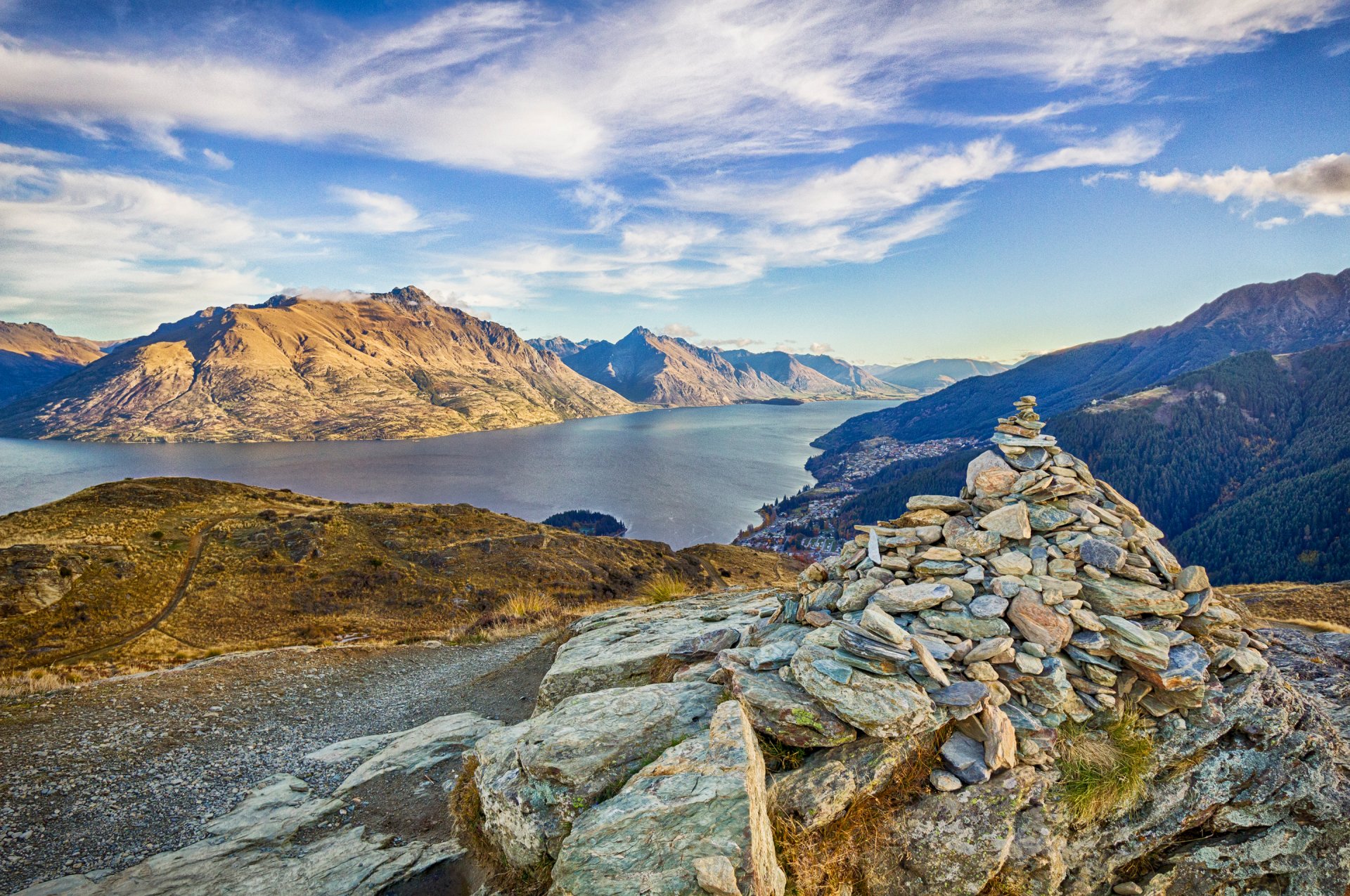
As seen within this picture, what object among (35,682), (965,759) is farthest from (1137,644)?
(35,682)

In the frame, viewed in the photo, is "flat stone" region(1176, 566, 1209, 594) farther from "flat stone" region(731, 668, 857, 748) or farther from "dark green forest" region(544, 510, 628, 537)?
"dark green forest" region(544, 510, 628, 537)

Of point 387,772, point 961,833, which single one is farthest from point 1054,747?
point 387,772

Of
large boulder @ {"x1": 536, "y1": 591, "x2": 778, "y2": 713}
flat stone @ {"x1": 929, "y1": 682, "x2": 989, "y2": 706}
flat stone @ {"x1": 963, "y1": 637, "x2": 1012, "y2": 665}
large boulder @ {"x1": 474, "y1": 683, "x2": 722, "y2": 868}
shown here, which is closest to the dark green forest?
large boulder @ {"x1": 536, "y1": 591, "x2": 778, "y2": 713}

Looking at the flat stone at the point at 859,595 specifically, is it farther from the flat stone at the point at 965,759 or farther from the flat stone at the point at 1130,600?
the flat stone at the point at 1130,600

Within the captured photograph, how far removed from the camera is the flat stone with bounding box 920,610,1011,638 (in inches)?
305

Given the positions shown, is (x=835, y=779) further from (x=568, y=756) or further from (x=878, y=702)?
(x=568, y=756)

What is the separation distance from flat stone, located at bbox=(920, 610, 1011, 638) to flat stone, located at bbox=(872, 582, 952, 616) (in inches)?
8.0

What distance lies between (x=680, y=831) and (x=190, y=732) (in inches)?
517

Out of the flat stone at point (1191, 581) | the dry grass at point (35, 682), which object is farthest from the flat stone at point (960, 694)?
the dry grass at point (35, 682)

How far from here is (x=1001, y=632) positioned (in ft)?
25.4

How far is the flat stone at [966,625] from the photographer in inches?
305

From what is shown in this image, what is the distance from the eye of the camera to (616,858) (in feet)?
16.8

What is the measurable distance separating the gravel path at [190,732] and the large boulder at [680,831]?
7.22 metres

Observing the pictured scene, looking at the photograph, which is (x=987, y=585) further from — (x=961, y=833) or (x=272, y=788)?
(x=272, y=788)
